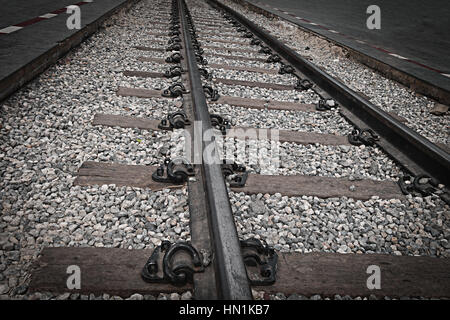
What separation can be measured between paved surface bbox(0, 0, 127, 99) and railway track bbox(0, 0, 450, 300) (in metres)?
1.12

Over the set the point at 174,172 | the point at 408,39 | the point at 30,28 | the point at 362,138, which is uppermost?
the point at 408,39

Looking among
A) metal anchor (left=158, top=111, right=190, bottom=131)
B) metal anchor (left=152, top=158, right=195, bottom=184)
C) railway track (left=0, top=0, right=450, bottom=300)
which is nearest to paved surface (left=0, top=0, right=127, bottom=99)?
railway track (left=0, top=0, right=450, bottom=300)

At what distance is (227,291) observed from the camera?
1104mm

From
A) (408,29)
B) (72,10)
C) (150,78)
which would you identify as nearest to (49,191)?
(150,78)

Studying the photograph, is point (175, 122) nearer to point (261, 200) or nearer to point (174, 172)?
point (174, 172)

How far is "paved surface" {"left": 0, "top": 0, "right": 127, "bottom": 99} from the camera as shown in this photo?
3.10m

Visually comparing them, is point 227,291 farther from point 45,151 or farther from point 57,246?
point 45,151

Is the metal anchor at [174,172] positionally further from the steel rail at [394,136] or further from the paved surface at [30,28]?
the paved surface at [30,28]

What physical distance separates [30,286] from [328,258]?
141cm

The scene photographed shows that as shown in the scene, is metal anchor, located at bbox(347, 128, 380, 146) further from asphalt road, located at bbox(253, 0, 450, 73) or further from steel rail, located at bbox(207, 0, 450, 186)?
asphalt road, located at bbox(253, 0, 450, 73)

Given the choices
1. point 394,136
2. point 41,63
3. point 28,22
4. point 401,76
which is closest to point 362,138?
point 394,136

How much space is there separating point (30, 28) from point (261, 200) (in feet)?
15.7

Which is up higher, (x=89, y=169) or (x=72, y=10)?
(x=72, y=10)

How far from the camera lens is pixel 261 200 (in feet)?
6.03
